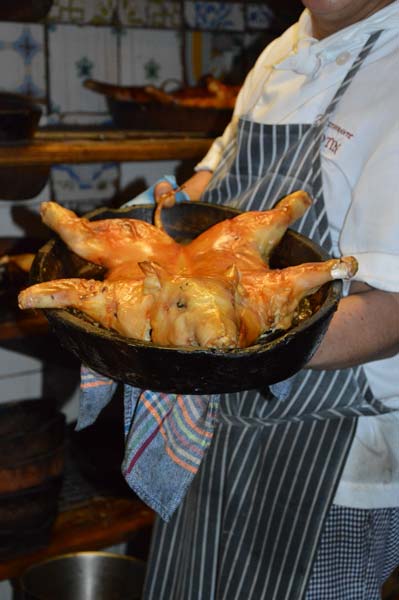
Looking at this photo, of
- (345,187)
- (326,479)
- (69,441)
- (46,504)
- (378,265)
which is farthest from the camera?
(69,441)

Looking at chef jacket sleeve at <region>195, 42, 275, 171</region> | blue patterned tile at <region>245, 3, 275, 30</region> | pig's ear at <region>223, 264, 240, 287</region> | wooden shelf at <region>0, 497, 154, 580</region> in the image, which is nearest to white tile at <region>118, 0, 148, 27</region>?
blue patterned tile at <region>245, 3, 275, 30</region>

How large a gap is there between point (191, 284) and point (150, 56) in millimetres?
1929

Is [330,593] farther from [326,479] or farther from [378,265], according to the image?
[378,265]

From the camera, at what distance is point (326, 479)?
1325 millimetres

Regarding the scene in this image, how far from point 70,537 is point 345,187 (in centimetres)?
132

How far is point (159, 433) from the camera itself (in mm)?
1124

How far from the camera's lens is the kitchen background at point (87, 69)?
2441mm

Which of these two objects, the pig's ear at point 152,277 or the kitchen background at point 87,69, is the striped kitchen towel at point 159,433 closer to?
the pig's ear at point 152,277

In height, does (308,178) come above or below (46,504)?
above

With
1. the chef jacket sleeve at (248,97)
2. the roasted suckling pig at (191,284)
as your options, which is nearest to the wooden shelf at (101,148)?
the chef jacket sleeve at (248,97)

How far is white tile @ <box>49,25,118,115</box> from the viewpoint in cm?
248

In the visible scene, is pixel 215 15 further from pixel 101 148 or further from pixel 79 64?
pixel 101 148

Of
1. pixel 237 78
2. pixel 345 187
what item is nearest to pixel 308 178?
pixel 345 187

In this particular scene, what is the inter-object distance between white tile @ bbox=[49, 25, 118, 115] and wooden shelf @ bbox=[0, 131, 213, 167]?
0.26 m
